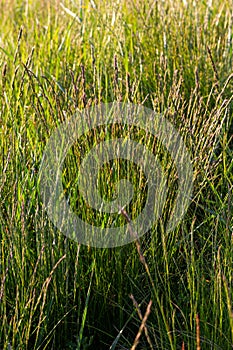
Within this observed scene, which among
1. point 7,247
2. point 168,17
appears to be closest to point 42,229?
point 7,247

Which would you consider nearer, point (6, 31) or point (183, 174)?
point (183, 174)

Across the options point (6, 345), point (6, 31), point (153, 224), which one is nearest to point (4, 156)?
point (153, 224)

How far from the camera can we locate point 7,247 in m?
1.52

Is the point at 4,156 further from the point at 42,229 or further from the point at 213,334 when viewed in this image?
the point at 213,334

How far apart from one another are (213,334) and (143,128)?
0.69 metres

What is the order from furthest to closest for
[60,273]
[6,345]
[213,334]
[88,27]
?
1. [88,27]
2. [60,273]
3. [213,334]
4. [6,345]

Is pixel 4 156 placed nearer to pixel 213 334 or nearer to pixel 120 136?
pixel 120 136

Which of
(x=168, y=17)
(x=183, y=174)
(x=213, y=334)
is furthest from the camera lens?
(x=168, y=17)

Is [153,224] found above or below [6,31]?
below

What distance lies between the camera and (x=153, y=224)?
1595mm

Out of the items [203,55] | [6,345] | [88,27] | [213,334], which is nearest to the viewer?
[6,345]

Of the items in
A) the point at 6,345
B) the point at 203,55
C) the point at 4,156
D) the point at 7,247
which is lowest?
the point at 6,345

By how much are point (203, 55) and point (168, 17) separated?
359 millimetres

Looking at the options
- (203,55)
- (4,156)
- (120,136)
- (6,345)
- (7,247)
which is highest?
(203,55)
